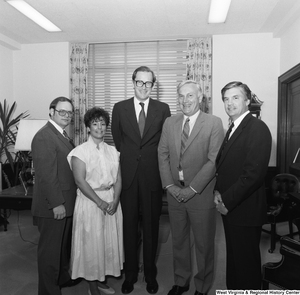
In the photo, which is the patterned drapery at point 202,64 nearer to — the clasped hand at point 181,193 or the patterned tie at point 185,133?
the patterned tie at point 185,133

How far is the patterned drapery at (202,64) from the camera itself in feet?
17.2

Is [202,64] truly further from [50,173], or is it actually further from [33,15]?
[50,173]

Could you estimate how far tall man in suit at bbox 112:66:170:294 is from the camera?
7.95 feet

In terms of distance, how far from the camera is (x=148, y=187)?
2438mm

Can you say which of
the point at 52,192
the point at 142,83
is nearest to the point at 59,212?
the point at 52,192

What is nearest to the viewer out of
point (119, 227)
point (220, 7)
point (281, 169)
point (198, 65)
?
point (119, 227)

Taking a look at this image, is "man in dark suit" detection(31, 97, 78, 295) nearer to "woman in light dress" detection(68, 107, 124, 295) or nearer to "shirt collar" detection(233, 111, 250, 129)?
"woman in light dress" detection(68, 107, 124, 295)

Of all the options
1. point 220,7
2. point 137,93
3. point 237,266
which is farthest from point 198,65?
point 237,266

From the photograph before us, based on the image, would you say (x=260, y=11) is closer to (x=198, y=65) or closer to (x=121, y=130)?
(x=198, y=65)

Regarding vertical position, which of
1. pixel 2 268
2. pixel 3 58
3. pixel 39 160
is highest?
pixel 3 58

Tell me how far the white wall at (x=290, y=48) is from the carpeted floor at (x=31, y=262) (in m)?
2.63

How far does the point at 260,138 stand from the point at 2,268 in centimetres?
297

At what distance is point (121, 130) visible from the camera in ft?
8.43

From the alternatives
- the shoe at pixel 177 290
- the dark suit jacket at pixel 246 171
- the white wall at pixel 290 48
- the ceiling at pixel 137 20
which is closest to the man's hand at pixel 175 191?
the dark suit jacket at pixel 246 171
